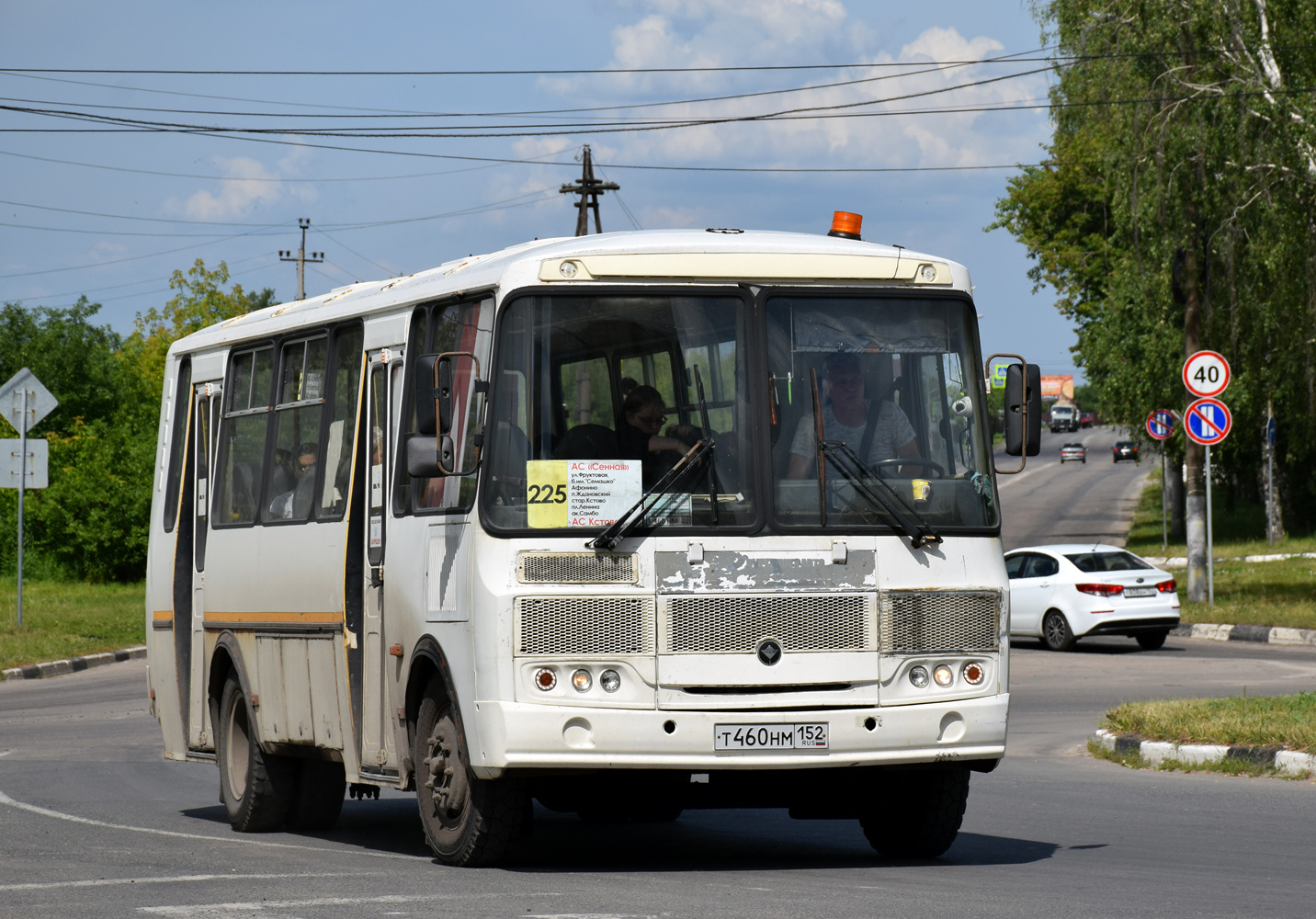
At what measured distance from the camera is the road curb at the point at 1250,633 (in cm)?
2652

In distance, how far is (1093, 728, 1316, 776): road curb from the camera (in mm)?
13195

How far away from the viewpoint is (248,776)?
11391 mm

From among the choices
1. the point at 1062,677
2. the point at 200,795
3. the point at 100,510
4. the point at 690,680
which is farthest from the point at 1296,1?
the point at 100,510

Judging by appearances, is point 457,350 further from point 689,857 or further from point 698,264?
point 689,857

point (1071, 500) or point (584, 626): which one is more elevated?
point (1071, 500)

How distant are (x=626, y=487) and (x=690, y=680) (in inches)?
35.2

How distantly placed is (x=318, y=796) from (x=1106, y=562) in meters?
17.0

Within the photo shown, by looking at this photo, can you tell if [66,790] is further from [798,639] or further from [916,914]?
[916,914]

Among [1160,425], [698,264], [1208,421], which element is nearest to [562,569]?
[698,264]

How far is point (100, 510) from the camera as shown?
42594mm

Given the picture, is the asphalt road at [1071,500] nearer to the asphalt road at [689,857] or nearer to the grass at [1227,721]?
the grass at [1227,721]

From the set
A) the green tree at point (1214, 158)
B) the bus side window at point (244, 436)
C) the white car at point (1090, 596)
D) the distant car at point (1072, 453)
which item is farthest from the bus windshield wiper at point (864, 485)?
the distant car at point (1072, 453)

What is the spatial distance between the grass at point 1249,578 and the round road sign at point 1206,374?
3676 millimetres

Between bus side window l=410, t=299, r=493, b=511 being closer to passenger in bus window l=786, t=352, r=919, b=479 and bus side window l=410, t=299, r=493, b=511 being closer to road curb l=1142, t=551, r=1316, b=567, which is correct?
passenger in bus window l=786, t=352, r=919, b=479
